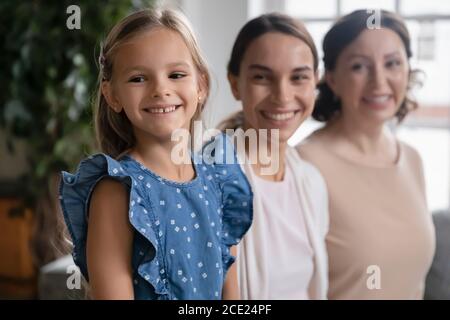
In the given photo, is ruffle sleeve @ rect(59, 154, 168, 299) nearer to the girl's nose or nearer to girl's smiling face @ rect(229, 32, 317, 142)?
girl's smiling face @ rect(229, 32, 317, 142)

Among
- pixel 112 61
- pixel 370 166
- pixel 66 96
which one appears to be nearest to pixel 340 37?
pixel 370 166

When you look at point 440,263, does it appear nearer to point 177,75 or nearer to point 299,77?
point 299,77

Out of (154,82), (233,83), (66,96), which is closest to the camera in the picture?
(154,82)

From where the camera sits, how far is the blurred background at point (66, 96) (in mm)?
697

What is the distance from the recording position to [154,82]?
0.58m

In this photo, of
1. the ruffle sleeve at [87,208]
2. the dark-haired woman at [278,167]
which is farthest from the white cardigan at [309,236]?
the ruffle sleeve at [87,208]

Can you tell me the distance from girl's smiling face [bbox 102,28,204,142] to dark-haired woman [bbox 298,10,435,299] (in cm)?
18

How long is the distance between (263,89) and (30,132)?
977 millimetres

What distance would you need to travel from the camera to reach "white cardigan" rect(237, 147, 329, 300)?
677 millimetres

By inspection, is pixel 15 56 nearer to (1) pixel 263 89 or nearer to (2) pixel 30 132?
(2) pixel 30 132

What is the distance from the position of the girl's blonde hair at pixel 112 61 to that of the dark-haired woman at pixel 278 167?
0.07 m

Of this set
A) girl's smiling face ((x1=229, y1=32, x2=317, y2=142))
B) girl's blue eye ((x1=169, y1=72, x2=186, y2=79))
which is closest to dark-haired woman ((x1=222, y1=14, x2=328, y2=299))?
girl's smiling face ((x1=229, y1=32, x2=317, y2=142))

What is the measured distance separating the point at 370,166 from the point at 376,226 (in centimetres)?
7
